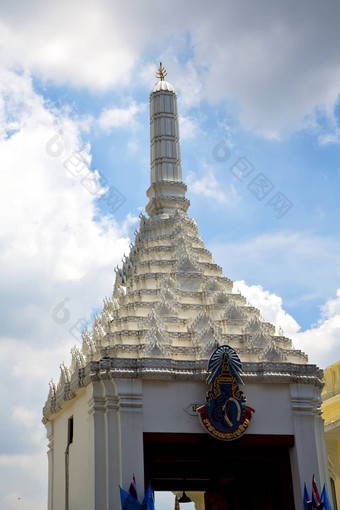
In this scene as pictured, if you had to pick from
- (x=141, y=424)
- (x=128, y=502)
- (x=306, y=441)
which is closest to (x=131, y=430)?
(x=141, y=424)

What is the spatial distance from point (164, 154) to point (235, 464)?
15.8 metres

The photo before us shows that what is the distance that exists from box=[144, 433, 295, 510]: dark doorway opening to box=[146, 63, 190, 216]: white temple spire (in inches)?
481

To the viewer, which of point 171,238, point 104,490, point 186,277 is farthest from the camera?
point 171,238

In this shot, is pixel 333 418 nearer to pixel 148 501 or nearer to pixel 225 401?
pixel 225 401

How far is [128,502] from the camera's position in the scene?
23.8 m

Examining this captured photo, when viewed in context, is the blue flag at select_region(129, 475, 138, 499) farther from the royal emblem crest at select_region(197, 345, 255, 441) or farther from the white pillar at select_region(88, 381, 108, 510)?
the royal emblem crest at select_region(197, 345, 255, 441)

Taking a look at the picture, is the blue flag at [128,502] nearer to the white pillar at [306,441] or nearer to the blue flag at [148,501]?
the blue flag at [148,501]

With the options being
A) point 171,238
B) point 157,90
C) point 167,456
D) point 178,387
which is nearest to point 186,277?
point 171,238

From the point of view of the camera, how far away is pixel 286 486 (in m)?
26.7

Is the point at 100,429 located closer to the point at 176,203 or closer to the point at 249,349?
the point at 249,349

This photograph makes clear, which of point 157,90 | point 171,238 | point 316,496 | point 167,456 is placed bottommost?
point 316,496

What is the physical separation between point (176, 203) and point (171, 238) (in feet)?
9.38

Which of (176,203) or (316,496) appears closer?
(316,496)

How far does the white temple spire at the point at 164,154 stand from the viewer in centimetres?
3503
